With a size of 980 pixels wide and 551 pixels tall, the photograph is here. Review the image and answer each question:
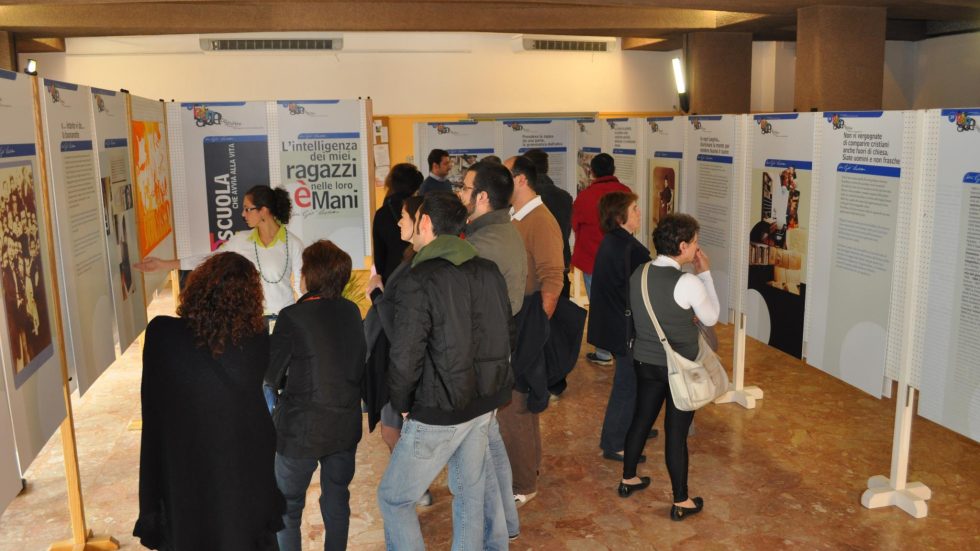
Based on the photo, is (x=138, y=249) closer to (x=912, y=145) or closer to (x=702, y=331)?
(x=702, y=331)

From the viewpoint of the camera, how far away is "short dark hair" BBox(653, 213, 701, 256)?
3.66 m

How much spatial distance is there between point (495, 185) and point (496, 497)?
1.32m

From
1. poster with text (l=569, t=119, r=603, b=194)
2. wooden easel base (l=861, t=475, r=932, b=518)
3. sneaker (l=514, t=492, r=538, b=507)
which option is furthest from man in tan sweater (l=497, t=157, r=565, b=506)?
poster with text (l=569, t=119, r=603, b=194)

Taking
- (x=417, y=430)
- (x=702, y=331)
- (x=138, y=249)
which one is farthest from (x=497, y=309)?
(x=138, y=249)

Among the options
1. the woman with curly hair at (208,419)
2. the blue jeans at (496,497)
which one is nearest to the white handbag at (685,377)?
the blue jeans at (496,497)

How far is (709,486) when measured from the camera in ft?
14.5

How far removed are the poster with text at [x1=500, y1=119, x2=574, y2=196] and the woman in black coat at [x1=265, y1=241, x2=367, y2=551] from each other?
661cm

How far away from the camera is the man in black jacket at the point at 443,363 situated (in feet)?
9.21

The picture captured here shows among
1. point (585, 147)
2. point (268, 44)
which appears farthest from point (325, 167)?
point (268, 44)

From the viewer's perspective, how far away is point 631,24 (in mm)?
11164

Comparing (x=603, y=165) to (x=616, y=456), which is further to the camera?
(x=603, y=165)

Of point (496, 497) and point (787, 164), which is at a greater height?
point (787, 164)

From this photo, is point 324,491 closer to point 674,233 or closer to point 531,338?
point 531,338

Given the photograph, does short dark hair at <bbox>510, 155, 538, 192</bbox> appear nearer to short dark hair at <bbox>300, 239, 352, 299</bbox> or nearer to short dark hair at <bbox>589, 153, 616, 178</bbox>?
short dark hair at <bbox>300, 239, 352, 299</bbox>
